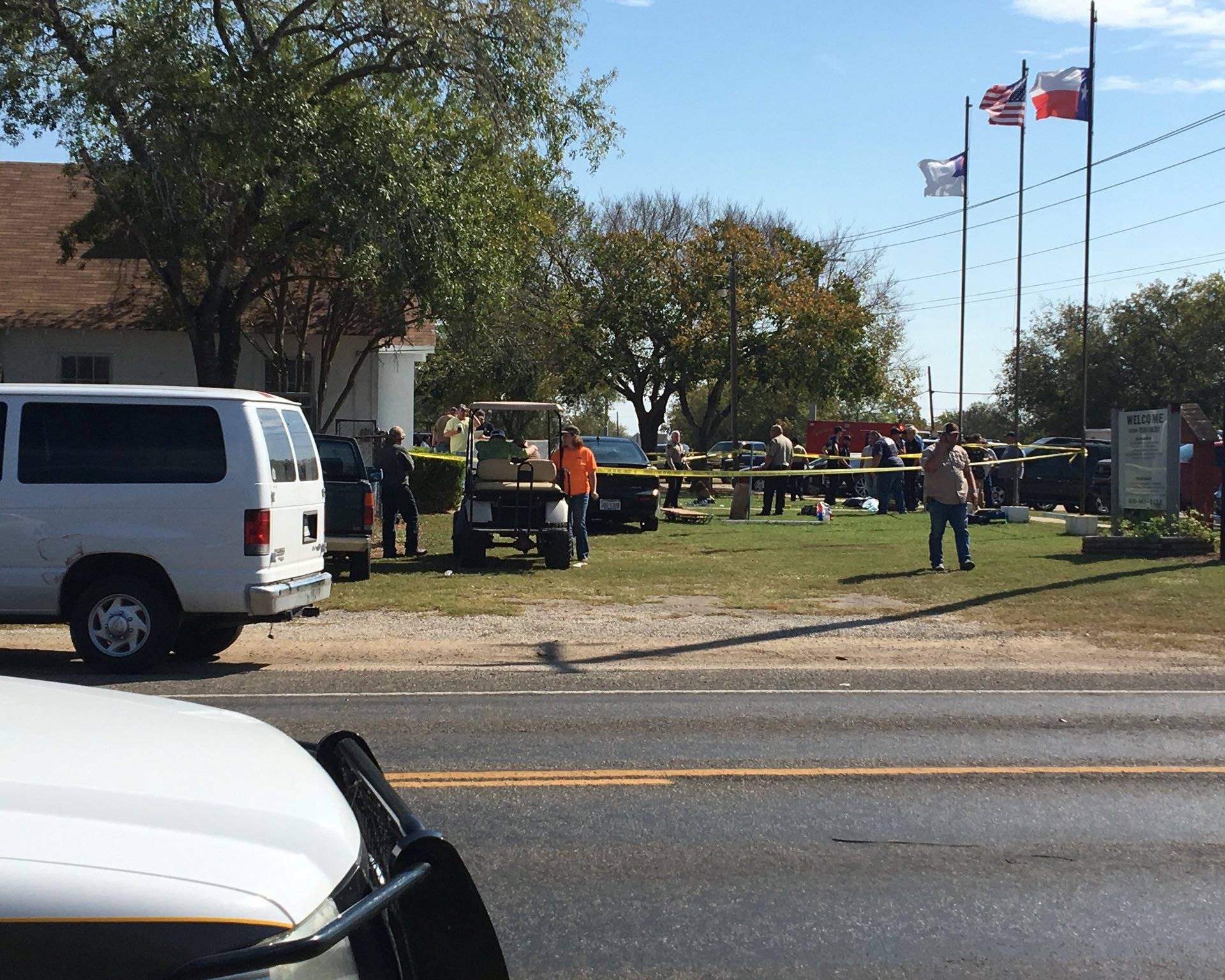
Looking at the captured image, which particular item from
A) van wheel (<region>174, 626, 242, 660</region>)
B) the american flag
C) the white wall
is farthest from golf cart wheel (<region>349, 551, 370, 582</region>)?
the american flag

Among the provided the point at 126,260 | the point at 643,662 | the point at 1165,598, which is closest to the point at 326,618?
the point at 643,662

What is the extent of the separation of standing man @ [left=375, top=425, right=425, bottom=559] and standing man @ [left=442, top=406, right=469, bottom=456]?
262 centimetres

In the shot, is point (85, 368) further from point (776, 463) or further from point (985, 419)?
point (985, 419)

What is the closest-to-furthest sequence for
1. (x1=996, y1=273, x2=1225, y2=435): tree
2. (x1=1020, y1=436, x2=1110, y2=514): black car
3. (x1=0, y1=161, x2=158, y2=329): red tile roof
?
(x1=0, y1=161, x2=158, y2=329): red tile roof → (x1=1020, y1=436, x2=1110, y2=514): black car → (x1=996, y1=273, x2=1225, y2=435): tree

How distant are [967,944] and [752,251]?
48.3 m

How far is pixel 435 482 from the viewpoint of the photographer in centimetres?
2566

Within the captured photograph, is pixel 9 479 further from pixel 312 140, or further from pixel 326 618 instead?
pixel 312 140

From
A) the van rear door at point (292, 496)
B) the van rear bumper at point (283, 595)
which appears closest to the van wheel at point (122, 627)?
the van rear bumper at point (283, 595)

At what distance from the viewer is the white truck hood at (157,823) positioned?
2025mm

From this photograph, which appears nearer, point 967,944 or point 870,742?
point 967,944

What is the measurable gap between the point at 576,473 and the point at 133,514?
8.28 m

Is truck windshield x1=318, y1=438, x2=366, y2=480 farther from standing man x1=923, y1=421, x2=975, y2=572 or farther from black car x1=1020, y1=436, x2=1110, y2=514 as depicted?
black car x1=1020, y1=436, x2=1110, y2=514

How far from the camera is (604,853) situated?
18.5ft

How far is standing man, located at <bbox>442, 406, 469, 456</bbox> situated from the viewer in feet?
71.9
